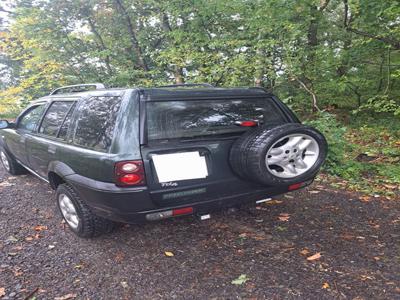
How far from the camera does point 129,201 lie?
8.08ft

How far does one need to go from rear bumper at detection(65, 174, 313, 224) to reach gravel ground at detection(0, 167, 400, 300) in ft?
1.52

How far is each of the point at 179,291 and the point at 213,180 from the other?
0.92m

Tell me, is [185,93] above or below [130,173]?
above

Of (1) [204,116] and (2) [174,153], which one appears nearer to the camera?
(2) [174,153]

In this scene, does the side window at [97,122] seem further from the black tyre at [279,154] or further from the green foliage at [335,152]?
the green foliage at [335,152]

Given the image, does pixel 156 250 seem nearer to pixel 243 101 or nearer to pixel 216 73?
pixel 243 101

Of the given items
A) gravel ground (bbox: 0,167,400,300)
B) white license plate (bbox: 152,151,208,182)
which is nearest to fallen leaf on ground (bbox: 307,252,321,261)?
gravel ground (bbox: 0,167,400,300)

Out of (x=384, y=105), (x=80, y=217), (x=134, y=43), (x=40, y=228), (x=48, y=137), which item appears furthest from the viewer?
(x=134, y=43)

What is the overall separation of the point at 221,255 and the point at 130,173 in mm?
1153

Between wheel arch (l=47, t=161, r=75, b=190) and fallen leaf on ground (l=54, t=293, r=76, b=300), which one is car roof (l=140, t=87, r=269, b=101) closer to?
wheel arch (l=47, t=161, r=75, b=190)

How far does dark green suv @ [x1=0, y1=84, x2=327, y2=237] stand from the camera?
8.13 ft

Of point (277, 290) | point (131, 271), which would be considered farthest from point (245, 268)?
point (131, 271)

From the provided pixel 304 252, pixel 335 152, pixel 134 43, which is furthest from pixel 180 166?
pixel 134 43

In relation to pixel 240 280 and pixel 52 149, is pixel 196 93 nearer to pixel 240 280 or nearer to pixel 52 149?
pixel 240 280
